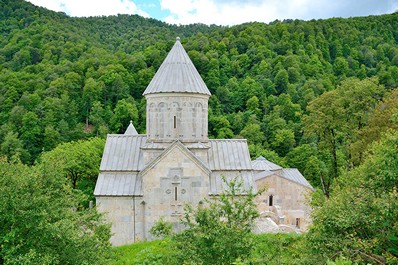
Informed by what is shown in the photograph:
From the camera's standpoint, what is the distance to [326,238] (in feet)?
32.5

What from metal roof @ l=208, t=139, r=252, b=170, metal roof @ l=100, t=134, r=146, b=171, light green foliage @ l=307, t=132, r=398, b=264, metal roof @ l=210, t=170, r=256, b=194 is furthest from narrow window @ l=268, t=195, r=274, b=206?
light green foliage @ l=307, t=132, r=398, b=264

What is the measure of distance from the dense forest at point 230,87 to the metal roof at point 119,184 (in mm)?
8740

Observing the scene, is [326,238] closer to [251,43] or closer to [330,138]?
[330,138]

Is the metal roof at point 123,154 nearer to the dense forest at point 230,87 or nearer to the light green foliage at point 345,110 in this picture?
the dense forest at point 230,87

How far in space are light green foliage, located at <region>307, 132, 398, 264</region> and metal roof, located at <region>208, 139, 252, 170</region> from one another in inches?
293

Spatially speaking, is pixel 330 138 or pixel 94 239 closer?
pixel 94 239

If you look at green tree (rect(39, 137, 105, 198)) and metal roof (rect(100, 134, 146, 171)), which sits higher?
metal roof (rect(100, 134, 146, 171))

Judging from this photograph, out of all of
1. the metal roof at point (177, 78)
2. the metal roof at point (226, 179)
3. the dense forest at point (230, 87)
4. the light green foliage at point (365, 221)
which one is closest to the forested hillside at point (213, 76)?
the dense forest at point (230, 87)

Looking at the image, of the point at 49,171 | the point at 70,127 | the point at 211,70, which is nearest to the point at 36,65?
the point at 70,127

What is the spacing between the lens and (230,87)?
58.1 m

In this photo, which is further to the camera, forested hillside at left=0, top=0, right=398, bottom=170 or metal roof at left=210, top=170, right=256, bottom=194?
forested hillside at left=0, top=0, right=398, bottom=170

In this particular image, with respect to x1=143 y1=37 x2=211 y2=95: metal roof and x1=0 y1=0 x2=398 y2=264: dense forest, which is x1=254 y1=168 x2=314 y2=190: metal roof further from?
x1=143 y1=37 x2=211 y2=95: metal roof

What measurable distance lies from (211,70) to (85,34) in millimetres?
39986

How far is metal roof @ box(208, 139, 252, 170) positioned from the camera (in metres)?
17.9
